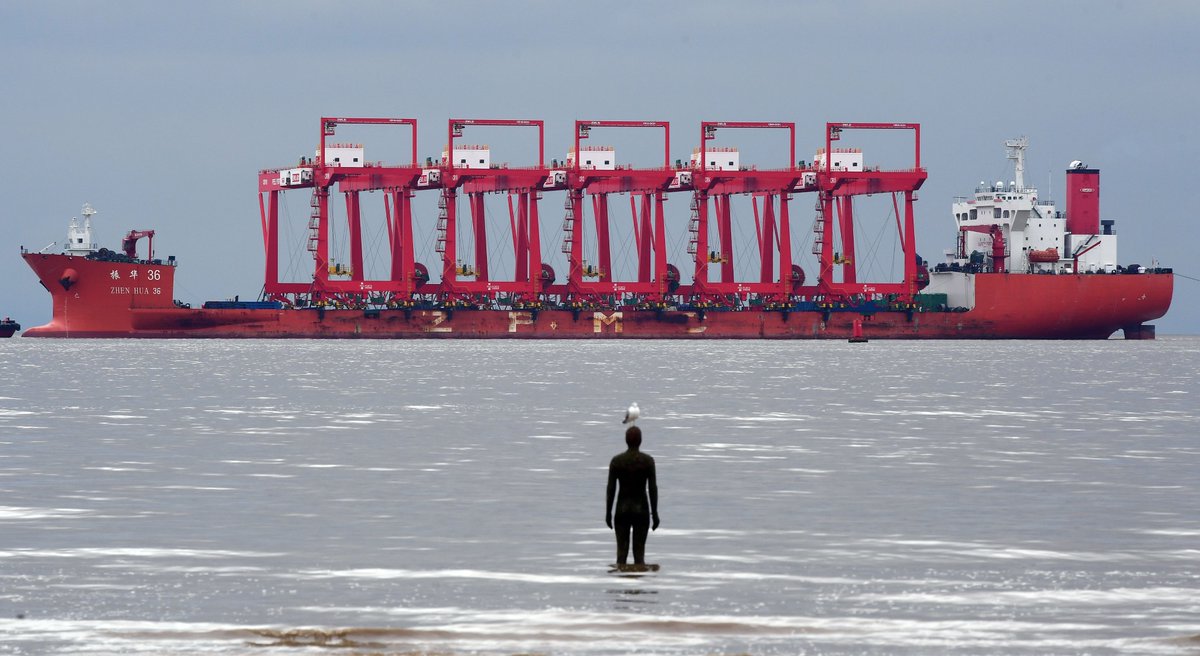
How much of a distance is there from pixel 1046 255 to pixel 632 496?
10999 cm

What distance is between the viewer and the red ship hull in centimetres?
11781

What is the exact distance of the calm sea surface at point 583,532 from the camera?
14.0m

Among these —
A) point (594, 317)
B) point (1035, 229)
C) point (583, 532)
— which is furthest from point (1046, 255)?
point (583, 532)

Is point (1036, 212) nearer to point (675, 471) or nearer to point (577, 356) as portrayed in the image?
point (577, 356)

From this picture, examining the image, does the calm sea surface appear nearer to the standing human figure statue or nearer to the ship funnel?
the standing human figure statue

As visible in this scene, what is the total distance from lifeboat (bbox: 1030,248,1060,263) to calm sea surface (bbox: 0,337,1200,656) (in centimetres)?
7934

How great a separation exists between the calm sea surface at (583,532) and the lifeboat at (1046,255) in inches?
3124

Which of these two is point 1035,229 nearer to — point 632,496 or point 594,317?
point 594,317

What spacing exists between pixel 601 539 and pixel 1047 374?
5452cm

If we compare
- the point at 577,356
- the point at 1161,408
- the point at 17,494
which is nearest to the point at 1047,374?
the point at 1161,408

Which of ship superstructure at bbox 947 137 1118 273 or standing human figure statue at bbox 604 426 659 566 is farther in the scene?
ship superstructure at bbox 947 137 1118 273

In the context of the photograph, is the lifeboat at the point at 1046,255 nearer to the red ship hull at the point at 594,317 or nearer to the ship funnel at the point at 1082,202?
the red ship hull at the point at 594,317

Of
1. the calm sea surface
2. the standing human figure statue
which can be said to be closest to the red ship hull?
the calm sea surface

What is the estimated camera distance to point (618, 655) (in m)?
13.0
